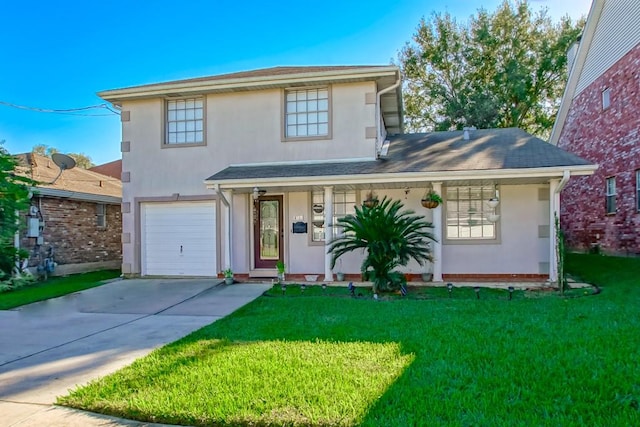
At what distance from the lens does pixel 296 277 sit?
10.6 m

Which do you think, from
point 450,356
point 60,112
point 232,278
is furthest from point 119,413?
point 60,112

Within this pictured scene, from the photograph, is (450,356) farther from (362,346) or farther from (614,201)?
(614,201)

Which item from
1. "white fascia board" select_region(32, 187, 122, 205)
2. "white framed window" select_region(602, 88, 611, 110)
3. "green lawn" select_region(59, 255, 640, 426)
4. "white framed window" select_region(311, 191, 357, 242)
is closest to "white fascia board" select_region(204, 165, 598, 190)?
"white framed window" select_region(311, 191, 357, 242)

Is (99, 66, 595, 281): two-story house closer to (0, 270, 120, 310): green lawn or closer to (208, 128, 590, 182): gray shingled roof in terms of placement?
(208, 128, 590, 182): gray shingled roof

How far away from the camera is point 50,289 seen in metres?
9.74

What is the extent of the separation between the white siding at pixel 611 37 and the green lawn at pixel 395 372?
30.5 feet

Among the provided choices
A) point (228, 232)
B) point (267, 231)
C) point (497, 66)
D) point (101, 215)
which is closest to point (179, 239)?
point (228, 232)

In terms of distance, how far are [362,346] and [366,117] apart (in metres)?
6.88

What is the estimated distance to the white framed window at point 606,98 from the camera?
1296 cm

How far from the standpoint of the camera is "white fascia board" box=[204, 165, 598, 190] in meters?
8.52

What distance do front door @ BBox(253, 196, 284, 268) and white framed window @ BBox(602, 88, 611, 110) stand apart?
34.3 feet

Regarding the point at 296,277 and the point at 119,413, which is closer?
the point at 119,413

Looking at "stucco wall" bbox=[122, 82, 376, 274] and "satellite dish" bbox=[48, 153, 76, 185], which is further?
"stucco wall" bbox=[122, 82, 376, 274]

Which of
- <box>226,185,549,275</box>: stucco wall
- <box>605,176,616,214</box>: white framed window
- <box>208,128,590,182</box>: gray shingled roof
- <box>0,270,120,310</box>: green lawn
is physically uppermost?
<box>208,128,590,182</box>: gray shingled roof
